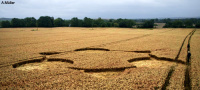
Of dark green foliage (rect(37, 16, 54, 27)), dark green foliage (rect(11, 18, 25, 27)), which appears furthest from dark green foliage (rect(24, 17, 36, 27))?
dark green foliage (rect(37, 16, 54, 27))

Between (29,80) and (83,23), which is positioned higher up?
(83,23)

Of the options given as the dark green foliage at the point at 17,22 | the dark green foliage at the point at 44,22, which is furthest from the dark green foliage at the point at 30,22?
the dark green foliage at the point at 44,22

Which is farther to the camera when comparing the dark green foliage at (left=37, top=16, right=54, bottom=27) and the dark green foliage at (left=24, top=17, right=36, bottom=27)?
the dark green foliage at (left=37, top=16, right=54, bottom=27)

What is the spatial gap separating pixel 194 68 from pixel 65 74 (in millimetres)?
9095

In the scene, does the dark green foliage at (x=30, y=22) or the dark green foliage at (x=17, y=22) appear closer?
the dark green foliage at (x=17, y=22)

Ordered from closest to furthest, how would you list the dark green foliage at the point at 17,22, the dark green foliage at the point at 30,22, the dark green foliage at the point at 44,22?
the dark green foliage at the point at 17,22, the dark green foliage at the point at 30,22, the dark green foliage at the point at 44,22

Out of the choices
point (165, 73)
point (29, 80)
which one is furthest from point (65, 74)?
point (165, 73)

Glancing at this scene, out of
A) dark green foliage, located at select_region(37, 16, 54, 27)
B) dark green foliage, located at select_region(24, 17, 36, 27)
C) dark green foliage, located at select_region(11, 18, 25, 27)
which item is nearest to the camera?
→ dark green foliage, located at select_region(11, 18, 25, 27)

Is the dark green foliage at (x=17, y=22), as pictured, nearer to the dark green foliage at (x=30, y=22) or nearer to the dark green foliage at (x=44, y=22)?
the dark green foliage at (x=30, y=22)

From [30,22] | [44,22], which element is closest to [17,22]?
[30,22]

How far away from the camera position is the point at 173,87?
26.2ft

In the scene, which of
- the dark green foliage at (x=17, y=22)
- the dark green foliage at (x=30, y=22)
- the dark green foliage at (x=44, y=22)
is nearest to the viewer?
the dark green foliage at (x=17, y=22)

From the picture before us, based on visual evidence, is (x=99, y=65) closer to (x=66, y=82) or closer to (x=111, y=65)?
(x=111, y=65)

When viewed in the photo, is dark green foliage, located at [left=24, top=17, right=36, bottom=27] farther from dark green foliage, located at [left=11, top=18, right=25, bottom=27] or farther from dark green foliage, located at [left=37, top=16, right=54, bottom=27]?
dark green foliage, located at [left=37, top=16, right=54, bottom=27]
